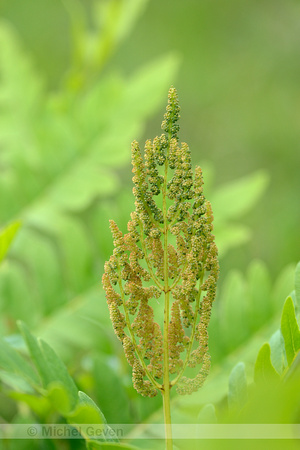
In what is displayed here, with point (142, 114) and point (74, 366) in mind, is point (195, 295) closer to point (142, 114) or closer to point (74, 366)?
point (74, 366)

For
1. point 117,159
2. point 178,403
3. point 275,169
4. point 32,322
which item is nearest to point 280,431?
point 178,403

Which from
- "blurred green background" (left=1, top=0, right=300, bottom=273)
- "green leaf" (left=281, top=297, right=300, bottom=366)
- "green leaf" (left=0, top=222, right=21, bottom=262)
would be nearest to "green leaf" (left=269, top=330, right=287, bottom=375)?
"green leaf" (left=281, top=297, right=300, bottom=366)

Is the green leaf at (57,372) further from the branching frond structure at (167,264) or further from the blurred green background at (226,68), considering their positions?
the blurred green background at (226,68)

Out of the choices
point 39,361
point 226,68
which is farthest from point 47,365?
point 226,68

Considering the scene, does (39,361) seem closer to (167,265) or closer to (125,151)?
(167,265)

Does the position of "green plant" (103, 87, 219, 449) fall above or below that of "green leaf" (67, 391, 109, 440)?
above

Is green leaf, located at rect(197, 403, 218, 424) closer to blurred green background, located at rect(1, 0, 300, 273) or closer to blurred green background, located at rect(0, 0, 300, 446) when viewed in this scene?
blurred green background, located at rect(0, 0, 300, 446)

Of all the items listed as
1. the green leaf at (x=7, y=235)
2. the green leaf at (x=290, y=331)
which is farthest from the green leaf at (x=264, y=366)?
the green leaf at (x=7, y=235)
